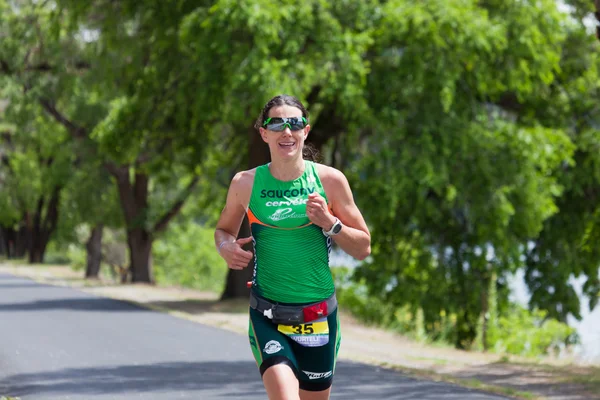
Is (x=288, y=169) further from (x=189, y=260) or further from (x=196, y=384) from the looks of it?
(x=189, y=260)

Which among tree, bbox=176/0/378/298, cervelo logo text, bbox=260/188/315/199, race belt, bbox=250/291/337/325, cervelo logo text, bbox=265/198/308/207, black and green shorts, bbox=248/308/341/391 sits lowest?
black and green shorts, bbox=248/308/341/391

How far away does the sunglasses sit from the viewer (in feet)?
17.8

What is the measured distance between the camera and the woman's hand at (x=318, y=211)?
17.0 feet

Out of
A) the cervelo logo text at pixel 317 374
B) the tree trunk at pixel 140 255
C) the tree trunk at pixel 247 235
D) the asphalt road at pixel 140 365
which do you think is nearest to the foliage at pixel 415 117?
the tree trunk at pixel 247 235

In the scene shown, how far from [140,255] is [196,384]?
2699cm

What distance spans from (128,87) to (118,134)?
3.61 ft

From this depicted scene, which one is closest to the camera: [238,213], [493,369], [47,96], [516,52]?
[238,213]

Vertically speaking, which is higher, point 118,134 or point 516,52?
point 516,52

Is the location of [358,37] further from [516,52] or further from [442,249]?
[442,249]

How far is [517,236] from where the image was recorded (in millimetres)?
25328

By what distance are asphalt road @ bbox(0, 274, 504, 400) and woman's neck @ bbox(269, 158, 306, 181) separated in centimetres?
547

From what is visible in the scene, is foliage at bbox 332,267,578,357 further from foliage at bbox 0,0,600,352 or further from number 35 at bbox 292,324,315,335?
number 35 at bbox 292,324,315,335

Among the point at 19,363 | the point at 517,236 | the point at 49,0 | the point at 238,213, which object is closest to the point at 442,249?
the point at 517,236

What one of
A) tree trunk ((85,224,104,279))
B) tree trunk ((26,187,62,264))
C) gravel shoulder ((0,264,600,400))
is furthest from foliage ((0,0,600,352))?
tree trunk ((26,187,62,264))
